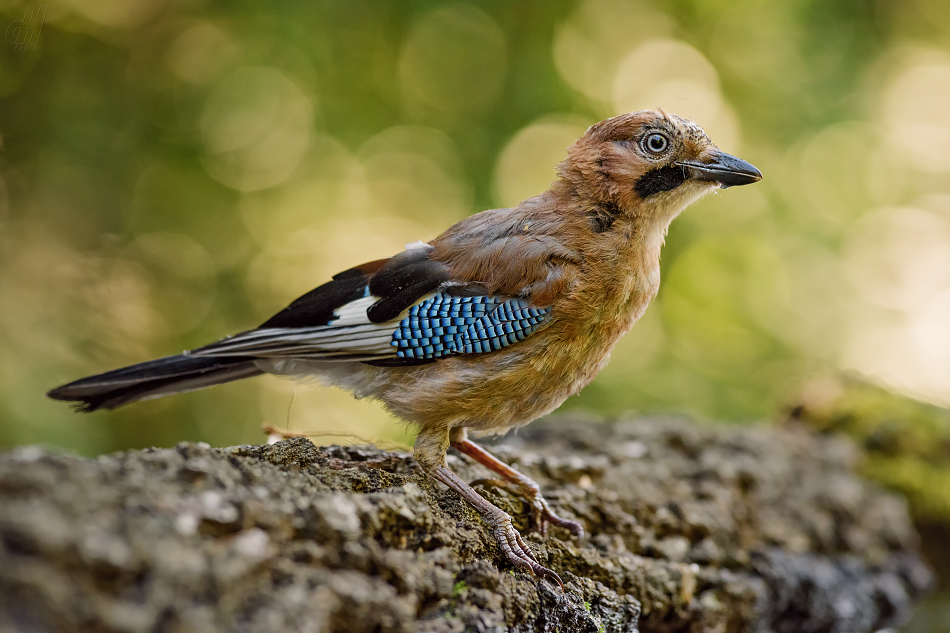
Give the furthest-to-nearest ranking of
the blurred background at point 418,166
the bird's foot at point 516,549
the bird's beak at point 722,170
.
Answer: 1. the blurred background at point 418,166
2. the bird's beak at point 722,170
3. the bird's foot at point 516,549

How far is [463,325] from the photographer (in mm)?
3686

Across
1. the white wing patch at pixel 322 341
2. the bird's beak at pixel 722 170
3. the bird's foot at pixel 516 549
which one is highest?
the bird's beak at pixel 722 170

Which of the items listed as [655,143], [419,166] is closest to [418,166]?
[419,166]

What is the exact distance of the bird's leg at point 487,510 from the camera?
10.7 feet

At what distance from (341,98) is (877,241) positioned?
629 cm

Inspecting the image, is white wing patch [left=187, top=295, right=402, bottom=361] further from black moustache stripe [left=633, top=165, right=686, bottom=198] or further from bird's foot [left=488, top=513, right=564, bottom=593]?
black moustache stripe [left=633, top=165, right=686, bottom=198]

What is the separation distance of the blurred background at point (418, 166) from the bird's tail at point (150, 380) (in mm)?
3545

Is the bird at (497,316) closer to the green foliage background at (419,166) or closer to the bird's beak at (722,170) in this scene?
the bird's beak at (722,170)

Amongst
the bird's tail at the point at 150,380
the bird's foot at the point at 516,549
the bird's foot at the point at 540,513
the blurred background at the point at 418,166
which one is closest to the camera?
the bird's foot at the point at 516,549

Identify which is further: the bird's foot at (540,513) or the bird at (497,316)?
the bird's foot at (540,513)

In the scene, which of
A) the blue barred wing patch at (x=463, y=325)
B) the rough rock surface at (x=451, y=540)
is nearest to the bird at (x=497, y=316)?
the blue barred wing patch at (x=463, y=325)

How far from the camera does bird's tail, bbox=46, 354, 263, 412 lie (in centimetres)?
361

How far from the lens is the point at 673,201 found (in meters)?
4.11

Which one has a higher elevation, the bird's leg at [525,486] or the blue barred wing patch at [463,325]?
the blue barred wing patch at [463,325]
